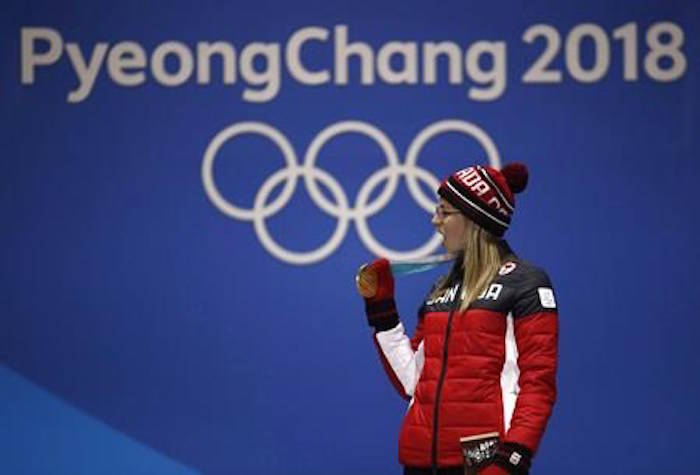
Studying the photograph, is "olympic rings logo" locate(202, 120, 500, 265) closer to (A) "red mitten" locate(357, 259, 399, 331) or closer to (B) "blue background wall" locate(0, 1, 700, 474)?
(B) "blue background wall" locate(0, 1, 700, 474)

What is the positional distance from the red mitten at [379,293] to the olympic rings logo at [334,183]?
1.83 metres

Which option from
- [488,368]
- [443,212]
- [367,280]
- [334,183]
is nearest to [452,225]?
[443,212]

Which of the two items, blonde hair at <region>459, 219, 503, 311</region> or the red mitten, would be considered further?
the red mitten

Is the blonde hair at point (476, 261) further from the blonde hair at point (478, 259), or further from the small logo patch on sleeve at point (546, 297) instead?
the small logo patch on sleeve at point (546, 297)

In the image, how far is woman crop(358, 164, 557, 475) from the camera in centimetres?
372

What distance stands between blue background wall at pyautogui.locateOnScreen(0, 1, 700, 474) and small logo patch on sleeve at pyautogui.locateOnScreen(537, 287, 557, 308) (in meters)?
2.13

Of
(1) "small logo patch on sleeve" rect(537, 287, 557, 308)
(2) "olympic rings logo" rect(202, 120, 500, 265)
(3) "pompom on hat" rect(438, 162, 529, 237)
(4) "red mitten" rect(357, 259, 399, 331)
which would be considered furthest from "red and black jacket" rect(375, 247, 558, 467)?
(2) "olympic rings logo" rect(202, 120, 500, 265)

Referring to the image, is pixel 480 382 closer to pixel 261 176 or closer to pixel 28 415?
pixel 261 176

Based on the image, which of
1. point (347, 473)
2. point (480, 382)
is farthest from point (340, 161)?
point (480, 382)

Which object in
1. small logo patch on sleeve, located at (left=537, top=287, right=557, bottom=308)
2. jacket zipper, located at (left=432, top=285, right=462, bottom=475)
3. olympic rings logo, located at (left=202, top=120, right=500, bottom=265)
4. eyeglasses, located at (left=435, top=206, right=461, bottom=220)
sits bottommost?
jacket zipper, located at (left=432, top=285, right=462, bottom=475)

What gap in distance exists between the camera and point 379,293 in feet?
13.5

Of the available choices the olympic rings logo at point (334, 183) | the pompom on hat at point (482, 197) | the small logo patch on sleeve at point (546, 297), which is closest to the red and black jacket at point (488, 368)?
the small logo patch on sleeve at point (546, 297)

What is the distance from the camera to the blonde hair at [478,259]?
387 centimetres

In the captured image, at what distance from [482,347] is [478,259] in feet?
0.89
